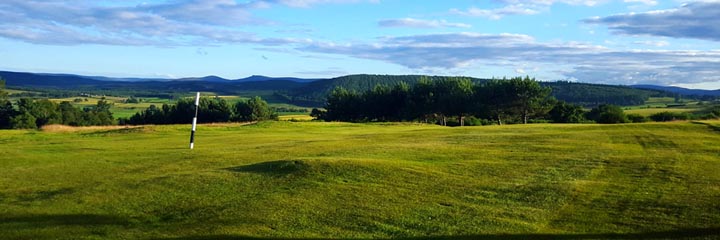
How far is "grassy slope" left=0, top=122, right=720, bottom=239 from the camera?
11.0m

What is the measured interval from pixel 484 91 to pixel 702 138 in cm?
6708

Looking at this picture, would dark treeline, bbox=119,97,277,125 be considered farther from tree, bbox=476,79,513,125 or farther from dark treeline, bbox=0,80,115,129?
tree, bbox=476,79,513,125

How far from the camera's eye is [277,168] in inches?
667

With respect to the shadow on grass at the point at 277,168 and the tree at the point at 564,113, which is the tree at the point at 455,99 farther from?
the shadow on grass at the point at 277,168

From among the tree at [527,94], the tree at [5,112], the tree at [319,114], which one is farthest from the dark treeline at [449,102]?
the tree at [5,112]

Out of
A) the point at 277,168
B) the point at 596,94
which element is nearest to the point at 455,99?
the point at 277,168

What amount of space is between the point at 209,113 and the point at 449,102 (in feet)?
144

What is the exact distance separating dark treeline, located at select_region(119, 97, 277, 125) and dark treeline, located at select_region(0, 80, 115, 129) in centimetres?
848

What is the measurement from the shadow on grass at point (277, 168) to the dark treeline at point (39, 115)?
294ft

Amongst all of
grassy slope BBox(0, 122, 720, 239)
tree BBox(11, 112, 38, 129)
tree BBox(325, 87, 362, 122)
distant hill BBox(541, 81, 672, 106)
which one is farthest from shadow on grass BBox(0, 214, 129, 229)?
distant hill BBox(541, 81, 672, 106)

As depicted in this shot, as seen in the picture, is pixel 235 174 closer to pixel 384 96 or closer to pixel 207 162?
pixel 207 162

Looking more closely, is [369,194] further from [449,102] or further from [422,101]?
[422,101]

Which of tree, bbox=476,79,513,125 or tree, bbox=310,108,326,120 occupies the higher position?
tree, bbox=476,79,513,125

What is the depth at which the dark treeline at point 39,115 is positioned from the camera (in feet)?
323
